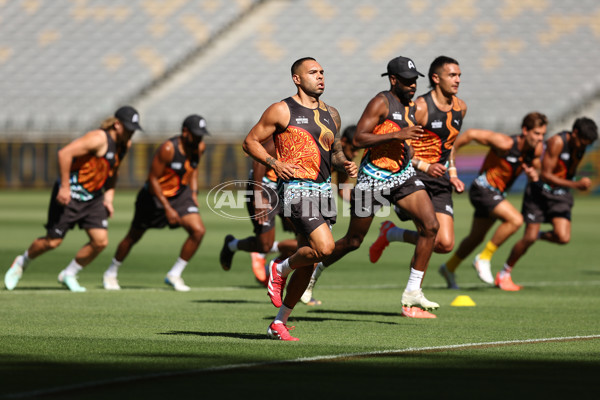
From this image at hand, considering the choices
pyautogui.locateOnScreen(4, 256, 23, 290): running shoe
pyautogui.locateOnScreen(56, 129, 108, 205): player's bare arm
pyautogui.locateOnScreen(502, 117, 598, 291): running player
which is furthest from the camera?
pyautogui.locateOnScreen(502, 117, 598, 291): running player

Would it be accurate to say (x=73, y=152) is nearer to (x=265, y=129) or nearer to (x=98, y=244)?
(x=98, y=244)

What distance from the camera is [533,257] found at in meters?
19.2

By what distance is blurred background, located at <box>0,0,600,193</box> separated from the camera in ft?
147

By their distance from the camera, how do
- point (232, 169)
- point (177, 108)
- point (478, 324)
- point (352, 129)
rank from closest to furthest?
point (478, 324) → point (352, 129) → point (232, 169) → point (177, 108)

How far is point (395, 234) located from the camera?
11.7 meters

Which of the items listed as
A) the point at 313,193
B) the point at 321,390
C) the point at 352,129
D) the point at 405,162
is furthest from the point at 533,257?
the point at 321,390

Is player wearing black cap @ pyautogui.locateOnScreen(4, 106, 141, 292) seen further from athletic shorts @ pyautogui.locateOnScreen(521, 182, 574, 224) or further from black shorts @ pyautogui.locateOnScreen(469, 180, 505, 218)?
athletic shorts @ pyautogui.locateOnScreen(521, 182, 574, 224)

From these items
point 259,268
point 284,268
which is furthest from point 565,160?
point 284,268

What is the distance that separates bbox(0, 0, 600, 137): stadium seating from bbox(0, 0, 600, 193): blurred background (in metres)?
0.07

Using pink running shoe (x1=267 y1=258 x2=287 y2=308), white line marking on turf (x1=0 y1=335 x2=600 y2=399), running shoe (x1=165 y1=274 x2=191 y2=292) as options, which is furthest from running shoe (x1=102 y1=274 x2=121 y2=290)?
white line marking on turf (x1=0 y1=335 x2=600 y2=399)

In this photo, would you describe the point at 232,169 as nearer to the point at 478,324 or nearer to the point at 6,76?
the point at 6,76

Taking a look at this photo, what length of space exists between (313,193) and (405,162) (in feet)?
6.47

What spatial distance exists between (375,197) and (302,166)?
5.42 ft

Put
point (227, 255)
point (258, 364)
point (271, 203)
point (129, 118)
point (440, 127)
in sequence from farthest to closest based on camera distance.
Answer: point (227, 255) → point (129, 118) → point (271, 203) → point (440, 127) → point (258, 364)
